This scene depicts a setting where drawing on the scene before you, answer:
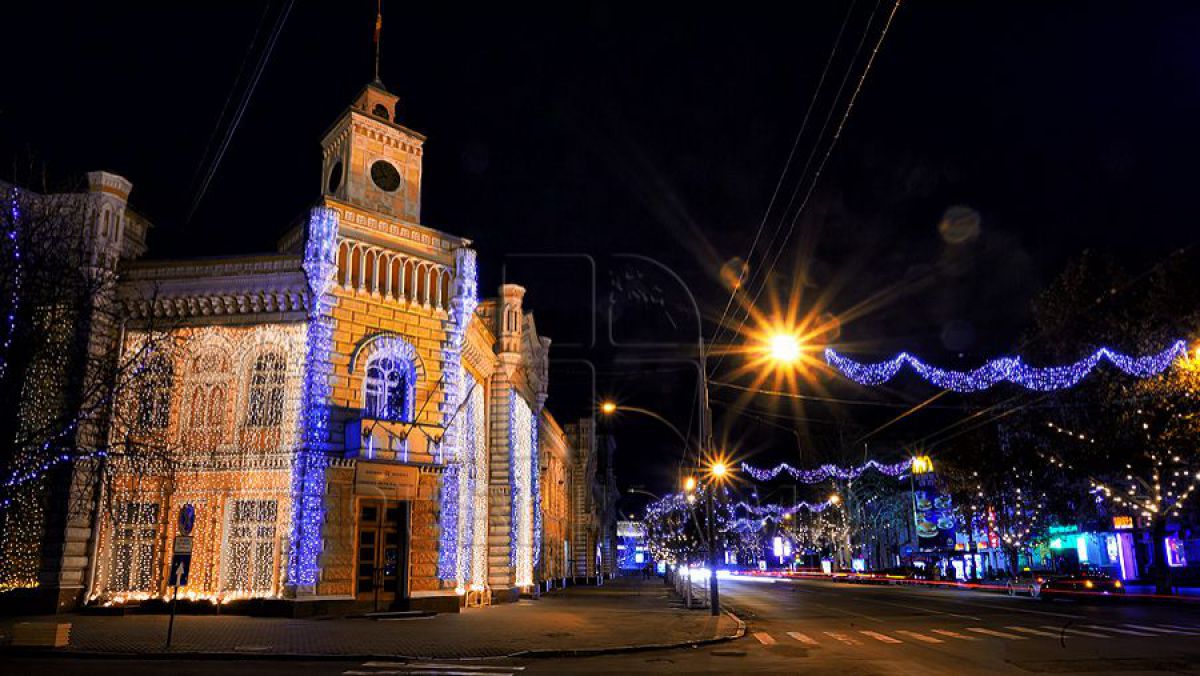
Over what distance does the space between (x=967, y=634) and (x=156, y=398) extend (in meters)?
23.9

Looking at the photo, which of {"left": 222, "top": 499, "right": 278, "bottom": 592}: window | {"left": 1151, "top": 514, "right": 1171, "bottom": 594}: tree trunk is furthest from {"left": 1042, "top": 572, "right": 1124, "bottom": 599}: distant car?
{"left": 222, "top": 499, "right": 278, "bottom": 592}: window

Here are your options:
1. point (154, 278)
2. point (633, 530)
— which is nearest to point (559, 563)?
point (154, 278)

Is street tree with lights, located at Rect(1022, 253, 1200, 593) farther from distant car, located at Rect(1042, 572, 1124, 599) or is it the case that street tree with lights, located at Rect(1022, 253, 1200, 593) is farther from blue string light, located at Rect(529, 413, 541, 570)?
blue string light, located at Rect(529, 413, 541, 570)

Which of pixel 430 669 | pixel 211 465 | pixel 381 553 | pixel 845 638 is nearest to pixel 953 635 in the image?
pixel 845 638

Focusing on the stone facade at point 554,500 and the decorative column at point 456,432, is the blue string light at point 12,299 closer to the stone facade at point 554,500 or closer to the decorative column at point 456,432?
the decorative column at point 456,432

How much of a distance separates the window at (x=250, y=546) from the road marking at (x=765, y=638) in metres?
14.1

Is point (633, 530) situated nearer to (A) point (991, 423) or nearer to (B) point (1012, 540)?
(B) point (1012, 540)

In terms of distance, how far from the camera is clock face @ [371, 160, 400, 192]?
30688 mm

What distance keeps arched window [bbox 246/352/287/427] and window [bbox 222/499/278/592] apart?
2476 mm

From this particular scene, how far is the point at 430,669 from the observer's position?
575 inches

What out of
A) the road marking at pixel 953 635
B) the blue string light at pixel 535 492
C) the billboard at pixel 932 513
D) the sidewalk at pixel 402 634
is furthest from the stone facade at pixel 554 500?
the road marking at pixel 953 635

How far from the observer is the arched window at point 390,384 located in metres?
27.3

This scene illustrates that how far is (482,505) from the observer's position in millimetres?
34406

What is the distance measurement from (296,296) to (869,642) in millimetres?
19106
